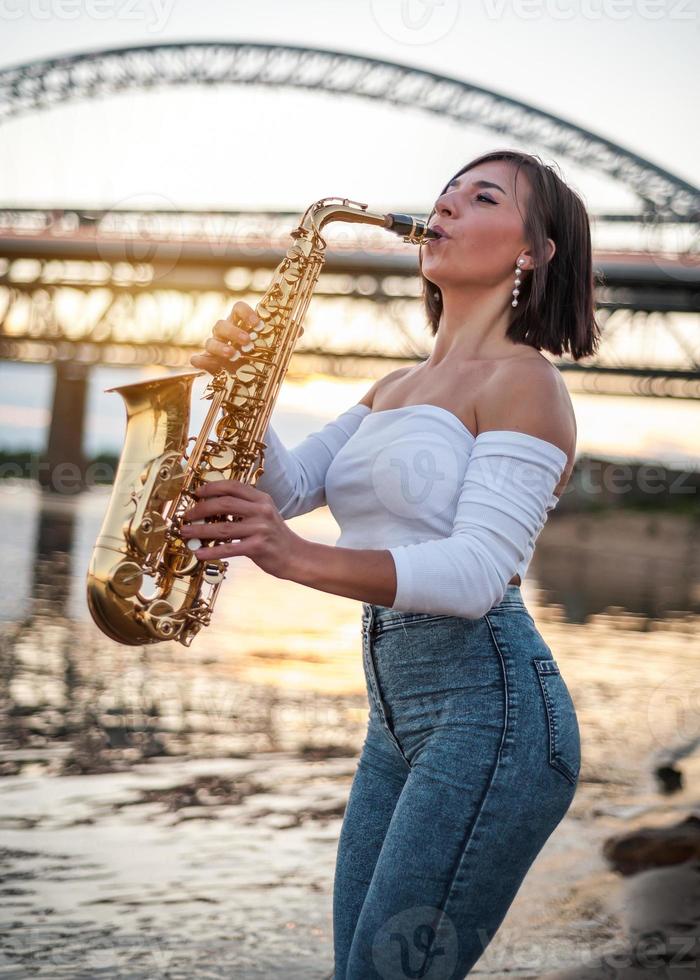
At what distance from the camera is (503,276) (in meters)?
2.98

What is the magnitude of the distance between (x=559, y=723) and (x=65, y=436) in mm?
48300

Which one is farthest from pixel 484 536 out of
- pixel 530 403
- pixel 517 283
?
pixel 517 283

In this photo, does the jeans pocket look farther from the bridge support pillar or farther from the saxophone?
the bridge support pillar

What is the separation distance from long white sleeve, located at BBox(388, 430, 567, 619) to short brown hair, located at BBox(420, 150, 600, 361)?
47 centimetres

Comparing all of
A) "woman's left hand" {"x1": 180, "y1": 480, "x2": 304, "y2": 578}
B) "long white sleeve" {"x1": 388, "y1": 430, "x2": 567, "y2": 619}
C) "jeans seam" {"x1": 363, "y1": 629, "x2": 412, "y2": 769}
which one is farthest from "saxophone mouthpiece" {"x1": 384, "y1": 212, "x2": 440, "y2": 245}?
"jeans seam" {"x1": 363, "y1": 629, "x2": 412, "y2": 769}

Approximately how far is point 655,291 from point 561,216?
2934cm

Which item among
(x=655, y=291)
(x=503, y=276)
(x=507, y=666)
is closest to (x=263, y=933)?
(x=507, y=666)

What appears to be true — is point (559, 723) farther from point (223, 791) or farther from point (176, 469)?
point (223, 791)

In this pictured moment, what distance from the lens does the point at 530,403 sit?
262 cm

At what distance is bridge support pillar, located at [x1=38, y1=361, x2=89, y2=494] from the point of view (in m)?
48.6

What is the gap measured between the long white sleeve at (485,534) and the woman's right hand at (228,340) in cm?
80

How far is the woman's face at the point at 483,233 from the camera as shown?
2.95 metres

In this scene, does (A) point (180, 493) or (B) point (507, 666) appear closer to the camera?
(B) point (507, 666)

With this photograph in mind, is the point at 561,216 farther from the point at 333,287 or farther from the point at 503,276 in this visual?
the point at 333,287
